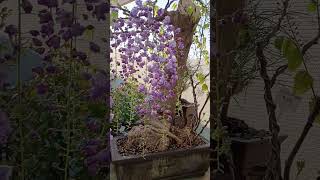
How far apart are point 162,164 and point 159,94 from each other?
0.49 meters

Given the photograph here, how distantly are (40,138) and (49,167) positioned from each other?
0.38 feet

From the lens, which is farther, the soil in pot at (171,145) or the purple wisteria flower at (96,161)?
the soil in pot at (171,145)

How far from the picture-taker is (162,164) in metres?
2.62

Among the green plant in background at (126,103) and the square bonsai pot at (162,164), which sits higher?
the green plant in background at (126,103)

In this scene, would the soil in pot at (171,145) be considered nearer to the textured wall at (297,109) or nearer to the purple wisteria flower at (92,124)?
the textured wall at (297,109)

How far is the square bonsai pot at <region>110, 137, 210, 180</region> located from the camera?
8.04 ft

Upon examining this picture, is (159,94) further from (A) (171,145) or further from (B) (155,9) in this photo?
(B) (155,9)

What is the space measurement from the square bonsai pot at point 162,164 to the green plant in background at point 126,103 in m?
0.23

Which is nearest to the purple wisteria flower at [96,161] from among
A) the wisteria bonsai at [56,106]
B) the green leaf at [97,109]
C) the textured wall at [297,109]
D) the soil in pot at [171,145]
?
the wisteria bonsai at [56,106]

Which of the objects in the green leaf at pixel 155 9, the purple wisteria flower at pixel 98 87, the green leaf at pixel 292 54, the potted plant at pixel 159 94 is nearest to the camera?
the green leaf at pixel 292 54

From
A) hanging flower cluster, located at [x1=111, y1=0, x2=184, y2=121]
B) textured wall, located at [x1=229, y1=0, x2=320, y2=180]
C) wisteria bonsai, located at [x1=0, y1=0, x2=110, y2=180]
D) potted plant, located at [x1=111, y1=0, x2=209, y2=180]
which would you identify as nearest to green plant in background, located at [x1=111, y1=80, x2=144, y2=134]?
potted plant, located at [x1=111, y1=0, x2=209, y2=180]

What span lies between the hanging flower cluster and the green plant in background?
0.57 feet

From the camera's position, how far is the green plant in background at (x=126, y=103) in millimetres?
3014

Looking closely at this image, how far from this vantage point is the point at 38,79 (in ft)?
3.91
